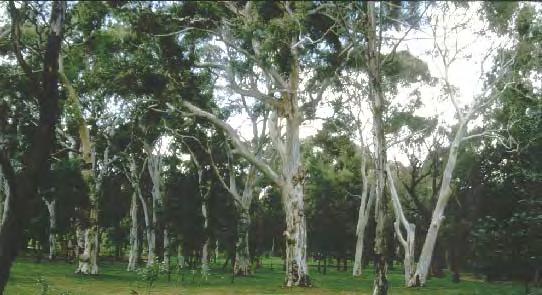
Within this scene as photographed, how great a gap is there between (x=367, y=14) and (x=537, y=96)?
49.5 feet

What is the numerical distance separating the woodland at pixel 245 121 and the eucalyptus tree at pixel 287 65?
0.08 meters

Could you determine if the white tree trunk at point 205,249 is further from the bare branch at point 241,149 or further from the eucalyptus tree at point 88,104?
the bare branch at point 241,149

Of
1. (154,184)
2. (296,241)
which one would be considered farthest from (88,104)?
(296,241)

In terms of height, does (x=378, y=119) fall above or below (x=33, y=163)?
above

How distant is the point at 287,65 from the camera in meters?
22.1

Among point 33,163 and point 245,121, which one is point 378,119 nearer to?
point 33,163

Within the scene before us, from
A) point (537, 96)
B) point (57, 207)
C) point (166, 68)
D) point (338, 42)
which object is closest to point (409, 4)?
point (338, 42)

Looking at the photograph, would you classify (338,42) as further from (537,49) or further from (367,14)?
(537,49)

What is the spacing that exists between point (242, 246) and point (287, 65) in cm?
1653

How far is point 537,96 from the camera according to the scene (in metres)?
28.9

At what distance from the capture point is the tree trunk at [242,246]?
33594mm

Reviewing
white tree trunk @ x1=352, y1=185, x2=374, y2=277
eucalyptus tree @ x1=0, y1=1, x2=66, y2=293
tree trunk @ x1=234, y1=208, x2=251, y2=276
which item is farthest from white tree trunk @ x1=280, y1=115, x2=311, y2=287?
white tree trunk @ x1=352, y1=185, x2=374, y2=277

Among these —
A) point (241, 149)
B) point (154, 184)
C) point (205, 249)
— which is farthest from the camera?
point (154, 184)

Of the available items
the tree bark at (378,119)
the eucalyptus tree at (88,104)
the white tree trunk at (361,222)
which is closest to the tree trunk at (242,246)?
the eucalyptus tree at (88,104)
